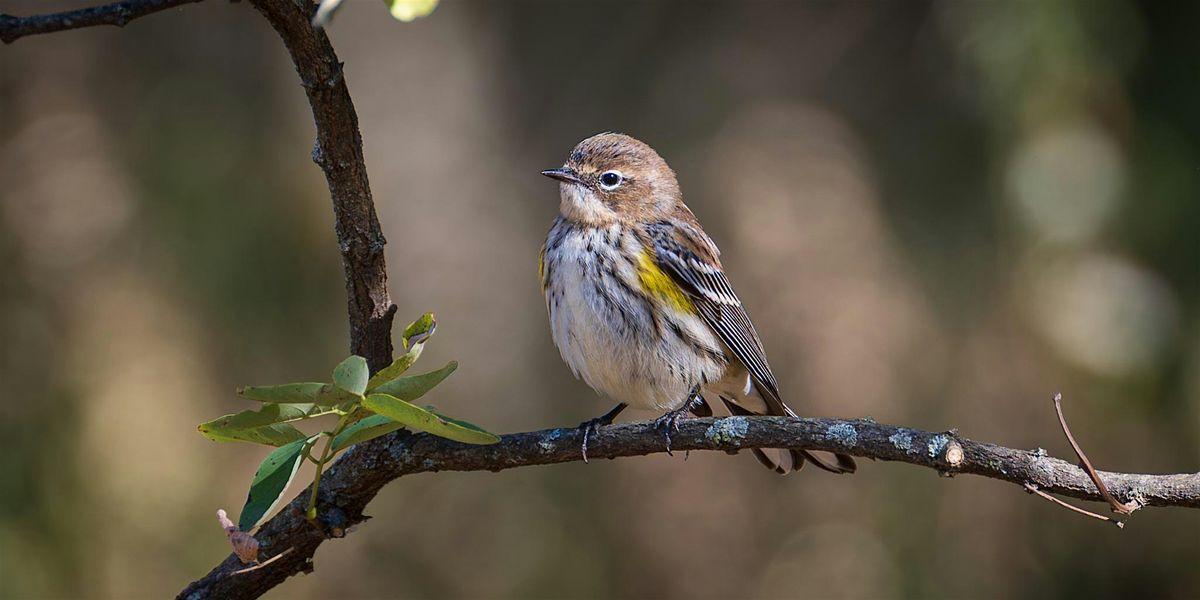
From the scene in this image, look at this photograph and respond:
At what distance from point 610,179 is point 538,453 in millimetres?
1684

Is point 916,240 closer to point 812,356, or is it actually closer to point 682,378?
point 812,356

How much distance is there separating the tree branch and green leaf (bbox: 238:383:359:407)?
850 mm

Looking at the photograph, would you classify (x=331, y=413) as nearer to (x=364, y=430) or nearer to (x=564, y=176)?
(x=364, y=430)

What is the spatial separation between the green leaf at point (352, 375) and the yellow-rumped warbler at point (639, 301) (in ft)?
5.01

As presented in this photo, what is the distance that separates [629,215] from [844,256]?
2571 mm

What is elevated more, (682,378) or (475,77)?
(475,77)

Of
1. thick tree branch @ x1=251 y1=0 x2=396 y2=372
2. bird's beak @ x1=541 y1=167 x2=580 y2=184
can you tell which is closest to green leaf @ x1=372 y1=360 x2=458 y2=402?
thick tree branch @ x1=251 y1=0 x2=396 y2=372

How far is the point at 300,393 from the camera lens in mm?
2182

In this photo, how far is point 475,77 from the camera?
7367 millimetres

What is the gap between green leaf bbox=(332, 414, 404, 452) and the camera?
91.3 inches

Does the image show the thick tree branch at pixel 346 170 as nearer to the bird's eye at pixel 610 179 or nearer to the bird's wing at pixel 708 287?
the bird's wing at pixel 708 287

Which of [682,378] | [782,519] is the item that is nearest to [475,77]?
[782,519]

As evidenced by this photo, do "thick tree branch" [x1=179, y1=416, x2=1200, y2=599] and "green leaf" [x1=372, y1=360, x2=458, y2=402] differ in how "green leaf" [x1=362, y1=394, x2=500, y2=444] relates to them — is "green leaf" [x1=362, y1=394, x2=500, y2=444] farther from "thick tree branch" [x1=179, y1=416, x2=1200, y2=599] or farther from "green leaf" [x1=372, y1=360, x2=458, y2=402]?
"thick tree branch" [x1=179, y1=416, x2=1200, y2=599]

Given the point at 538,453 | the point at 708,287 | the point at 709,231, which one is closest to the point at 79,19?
the point at 538,453
